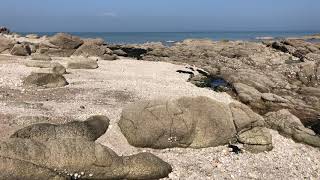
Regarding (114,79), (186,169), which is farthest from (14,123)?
(114,79)

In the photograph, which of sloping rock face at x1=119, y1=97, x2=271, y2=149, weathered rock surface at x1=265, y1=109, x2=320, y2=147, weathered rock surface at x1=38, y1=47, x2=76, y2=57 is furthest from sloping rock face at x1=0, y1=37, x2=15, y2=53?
weathered rock surface at x1=265, y1=109, x2=320, y2=147

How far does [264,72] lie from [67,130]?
3024 centimetres

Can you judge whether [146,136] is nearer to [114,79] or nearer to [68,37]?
[114,79]

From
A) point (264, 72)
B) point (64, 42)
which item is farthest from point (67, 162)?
point (64, 42)

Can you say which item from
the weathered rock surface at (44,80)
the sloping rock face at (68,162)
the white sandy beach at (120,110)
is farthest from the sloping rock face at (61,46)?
the sloping rock face at (68,162)

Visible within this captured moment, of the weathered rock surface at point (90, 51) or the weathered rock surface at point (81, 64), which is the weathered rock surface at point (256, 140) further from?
the weathered rock surface at point (90, 51)

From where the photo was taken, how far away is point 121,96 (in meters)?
29.3

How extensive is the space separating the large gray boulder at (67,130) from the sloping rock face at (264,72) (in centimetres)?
1297

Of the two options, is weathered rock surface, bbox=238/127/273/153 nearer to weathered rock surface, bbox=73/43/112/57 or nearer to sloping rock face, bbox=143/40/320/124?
sloping rock face, bbox=143/40/320/124

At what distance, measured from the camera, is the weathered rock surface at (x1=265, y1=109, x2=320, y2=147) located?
77.5ft

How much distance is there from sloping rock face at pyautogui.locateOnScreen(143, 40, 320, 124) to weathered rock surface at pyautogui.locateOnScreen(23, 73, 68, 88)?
13.1m

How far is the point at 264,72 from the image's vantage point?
45562mm

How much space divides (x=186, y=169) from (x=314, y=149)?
8.14 metres

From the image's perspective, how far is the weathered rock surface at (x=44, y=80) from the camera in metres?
30.9
